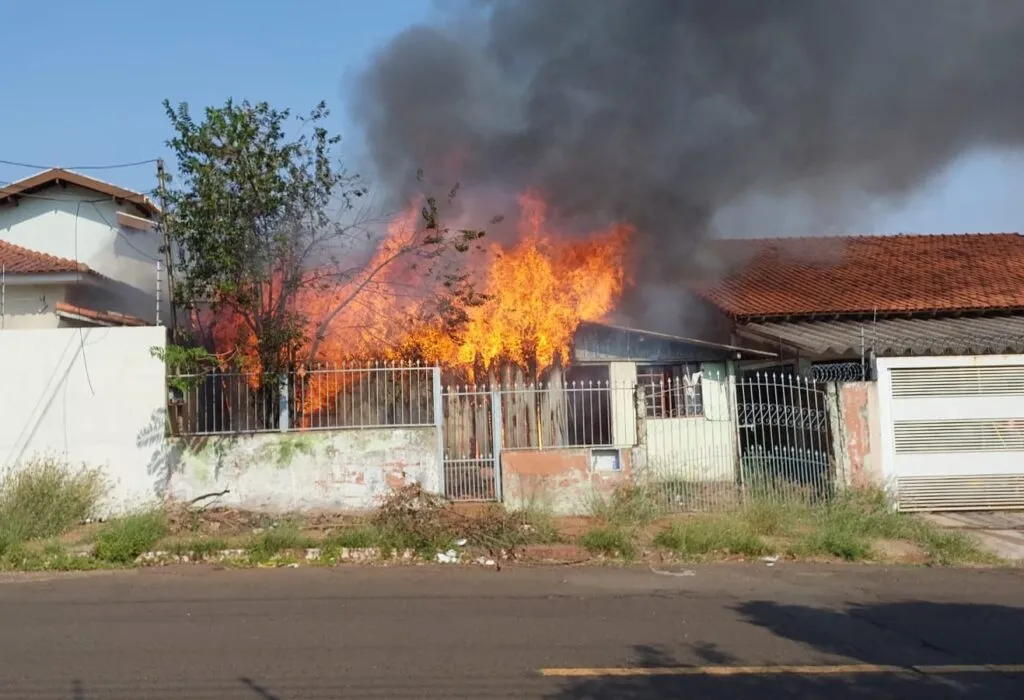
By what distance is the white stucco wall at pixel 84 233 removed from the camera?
1727cm

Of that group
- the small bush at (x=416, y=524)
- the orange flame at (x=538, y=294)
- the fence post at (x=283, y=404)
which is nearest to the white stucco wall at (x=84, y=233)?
the fence post at (x=283, y=404)

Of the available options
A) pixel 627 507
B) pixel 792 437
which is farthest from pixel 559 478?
pixel 792 437

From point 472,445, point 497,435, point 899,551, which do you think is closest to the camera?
point 899,551

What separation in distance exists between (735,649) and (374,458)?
6.14 m

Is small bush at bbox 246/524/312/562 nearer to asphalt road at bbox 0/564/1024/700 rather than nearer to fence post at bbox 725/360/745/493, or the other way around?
asphalt road at bbox 0/564/1024/700

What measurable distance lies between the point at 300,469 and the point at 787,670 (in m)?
7.09

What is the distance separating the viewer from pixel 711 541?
944 centimetres

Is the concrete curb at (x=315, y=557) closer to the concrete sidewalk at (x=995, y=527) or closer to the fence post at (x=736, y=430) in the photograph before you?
the fence post at (x=736, y=430)

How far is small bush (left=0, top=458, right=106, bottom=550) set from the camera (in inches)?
380

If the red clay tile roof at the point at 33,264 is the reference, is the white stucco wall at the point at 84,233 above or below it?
above

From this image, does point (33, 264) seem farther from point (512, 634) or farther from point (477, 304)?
point (512, 634)

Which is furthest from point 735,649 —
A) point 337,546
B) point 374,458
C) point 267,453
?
point 267,453

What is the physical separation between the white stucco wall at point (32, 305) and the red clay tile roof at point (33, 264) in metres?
0.42

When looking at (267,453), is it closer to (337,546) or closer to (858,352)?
(337,546)
